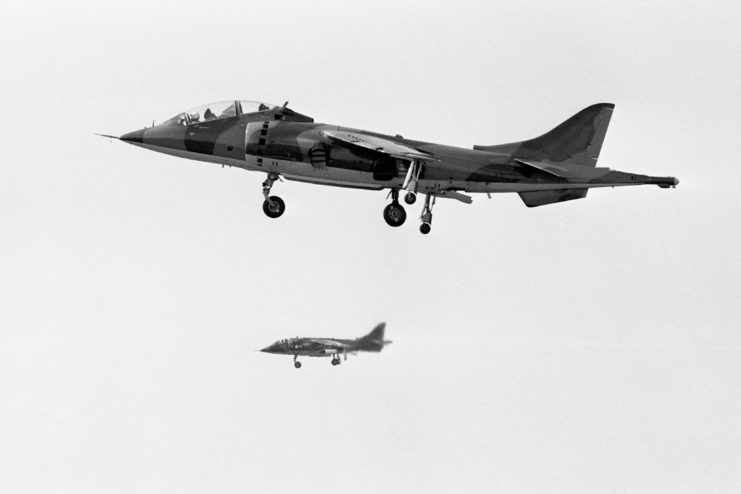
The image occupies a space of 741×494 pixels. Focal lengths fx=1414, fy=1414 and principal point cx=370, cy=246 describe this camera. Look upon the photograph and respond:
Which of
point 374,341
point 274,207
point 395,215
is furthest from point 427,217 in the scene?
point 374,341

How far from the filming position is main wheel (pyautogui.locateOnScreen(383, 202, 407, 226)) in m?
40.9

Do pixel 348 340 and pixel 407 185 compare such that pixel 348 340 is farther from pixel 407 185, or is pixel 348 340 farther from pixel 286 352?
pixel 407 185

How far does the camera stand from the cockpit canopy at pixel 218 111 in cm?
4181

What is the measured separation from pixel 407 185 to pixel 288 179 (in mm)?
3754

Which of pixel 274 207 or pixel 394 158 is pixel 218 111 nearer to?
pixel 274 207

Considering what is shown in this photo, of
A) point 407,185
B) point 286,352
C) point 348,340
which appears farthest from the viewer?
point 286,352

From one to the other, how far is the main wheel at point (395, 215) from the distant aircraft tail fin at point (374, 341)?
16092mm

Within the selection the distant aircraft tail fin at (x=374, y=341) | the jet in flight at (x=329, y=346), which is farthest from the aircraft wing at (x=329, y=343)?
the distant aircraft tail fin at (x=374, y=341)

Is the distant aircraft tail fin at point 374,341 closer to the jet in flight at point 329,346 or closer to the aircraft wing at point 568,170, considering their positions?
the jet in flight at point 329,346

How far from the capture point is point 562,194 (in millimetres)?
40688

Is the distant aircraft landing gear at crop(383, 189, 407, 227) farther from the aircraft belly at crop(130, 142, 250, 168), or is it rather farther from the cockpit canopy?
the cockpit canopy

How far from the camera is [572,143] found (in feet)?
137

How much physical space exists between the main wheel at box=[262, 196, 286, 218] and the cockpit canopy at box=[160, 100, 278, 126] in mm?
2688

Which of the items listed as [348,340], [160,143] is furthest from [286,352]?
[160,143]
